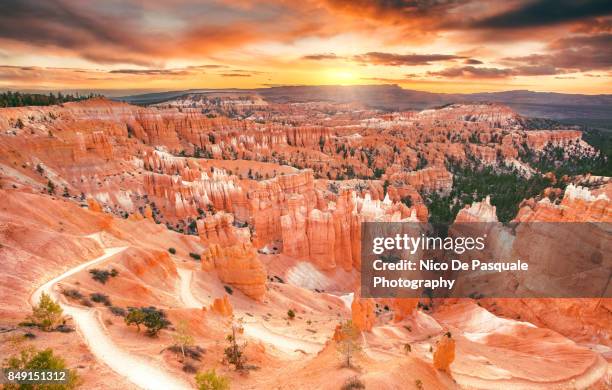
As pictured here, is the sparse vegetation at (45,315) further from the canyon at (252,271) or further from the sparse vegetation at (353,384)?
the sparse vegetation at (353,384)

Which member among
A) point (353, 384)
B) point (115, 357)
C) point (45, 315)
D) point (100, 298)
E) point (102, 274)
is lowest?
point (353, 384)

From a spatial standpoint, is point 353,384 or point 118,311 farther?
point 118,311

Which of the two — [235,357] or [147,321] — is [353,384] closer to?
[235,357]

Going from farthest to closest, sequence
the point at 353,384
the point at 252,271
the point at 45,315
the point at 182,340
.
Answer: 1. the point at 252,271
2. the point at 182,340
3. the point at 45,315
4. the point at 353,384

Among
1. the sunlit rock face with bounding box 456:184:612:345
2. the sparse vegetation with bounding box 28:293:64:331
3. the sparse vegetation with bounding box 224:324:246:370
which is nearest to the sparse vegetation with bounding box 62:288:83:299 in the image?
the sparse vegetation with bounding box 28:293:64:331

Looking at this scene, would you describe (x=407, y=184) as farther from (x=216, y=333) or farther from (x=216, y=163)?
(x=216, y=333)

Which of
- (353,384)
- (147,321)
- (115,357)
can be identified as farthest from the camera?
(147,321)

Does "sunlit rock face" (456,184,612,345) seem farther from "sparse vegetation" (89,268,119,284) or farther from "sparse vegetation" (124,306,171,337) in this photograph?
"sparse vegetation" (89,268,119,284)

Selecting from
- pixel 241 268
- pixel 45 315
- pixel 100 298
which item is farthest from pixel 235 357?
pixel 241 268
